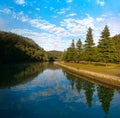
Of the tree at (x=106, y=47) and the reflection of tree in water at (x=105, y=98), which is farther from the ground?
the tree at (x=106, y=47)

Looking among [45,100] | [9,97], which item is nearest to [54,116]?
[45,100]

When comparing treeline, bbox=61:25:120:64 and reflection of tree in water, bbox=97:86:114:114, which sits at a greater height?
treeline, bbox=61:25:120:64

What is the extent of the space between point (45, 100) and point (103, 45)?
145ft

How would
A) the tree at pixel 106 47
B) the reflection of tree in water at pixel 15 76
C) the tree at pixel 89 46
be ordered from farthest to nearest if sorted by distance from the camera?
the tree at pixel 89 46 → the tree at pixel 106 47 → the reflection of tree in water at pixel 15 76

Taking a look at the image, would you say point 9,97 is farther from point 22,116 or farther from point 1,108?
point 22,116

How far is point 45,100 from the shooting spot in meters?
24.9

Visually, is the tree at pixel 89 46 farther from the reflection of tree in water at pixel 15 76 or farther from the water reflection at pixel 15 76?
the reflection of tree in water at pixel 15 76

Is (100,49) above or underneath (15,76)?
above

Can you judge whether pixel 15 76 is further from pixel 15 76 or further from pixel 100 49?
A: pixel 100 49

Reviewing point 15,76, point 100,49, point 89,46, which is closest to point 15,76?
point 15,76

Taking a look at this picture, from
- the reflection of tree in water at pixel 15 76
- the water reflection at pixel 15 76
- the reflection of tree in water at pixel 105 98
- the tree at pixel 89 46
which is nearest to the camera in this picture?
the reflection of tree in water at pixel 105 98

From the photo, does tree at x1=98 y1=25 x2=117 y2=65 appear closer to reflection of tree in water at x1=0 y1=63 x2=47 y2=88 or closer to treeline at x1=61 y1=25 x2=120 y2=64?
treeline at x1=61 y1=25 x2=120 y2=64

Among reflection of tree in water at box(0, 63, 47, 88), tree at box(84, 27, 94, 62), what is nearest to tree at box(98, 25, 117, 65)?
tree at box(84, 27, 94, 62)

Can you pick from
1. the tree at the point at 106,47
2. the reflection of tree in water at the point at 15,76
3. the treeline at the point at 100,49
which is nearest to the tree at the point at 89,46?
the treeline at the point at 100,49
